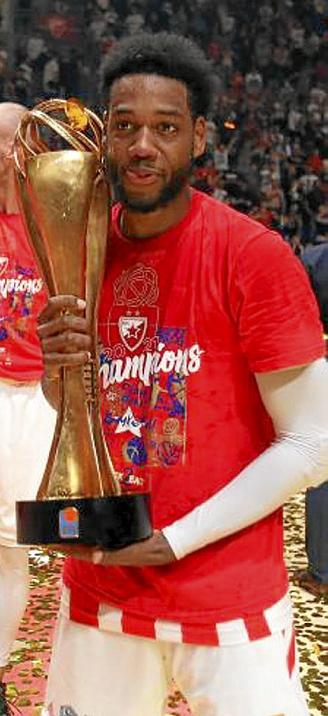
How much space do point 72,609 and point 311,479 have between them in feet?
1.27

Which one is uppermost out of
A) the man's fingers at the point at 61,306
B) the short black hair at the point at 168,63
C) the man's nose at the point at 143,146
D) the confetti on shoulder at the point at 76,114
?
the short black hair at the point at 168,63

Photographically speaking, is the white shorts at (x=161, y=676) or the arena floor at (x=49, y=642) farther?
the arena floor at (x=49, y=642)

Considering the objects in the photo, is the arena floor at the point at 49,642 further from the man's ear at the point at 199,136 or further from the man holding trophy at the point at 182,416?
the man's ear at the point at 199,136

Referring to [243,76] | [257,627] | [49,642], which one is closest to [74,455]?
[257,627]

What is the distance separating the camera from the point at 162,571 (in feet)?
4.34

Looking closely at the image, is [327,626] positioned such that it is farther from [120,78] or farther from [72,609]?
[120,78]

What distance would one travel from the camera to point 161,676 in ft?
4.52

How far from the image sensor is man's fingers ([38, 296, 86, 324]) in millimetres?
1263

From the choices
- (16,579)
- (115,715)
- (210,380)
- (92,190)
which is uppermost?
(92,190)

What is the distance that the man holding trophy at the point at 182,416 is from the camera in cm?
126

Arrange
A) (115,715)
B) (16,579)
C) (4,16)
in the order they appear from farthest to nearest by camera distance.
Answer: (4,16), (16,579), (115,715)

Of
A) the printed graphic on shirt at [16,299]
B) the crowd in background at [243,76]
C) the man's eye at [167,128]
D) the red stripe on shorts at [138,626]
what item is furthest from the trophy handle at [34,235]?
the crowd in background at [243,76]

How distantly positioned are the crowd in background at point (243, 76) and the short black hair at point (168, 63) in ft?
24.6

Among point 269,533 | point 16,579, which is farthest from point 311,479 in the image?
point 16,579
